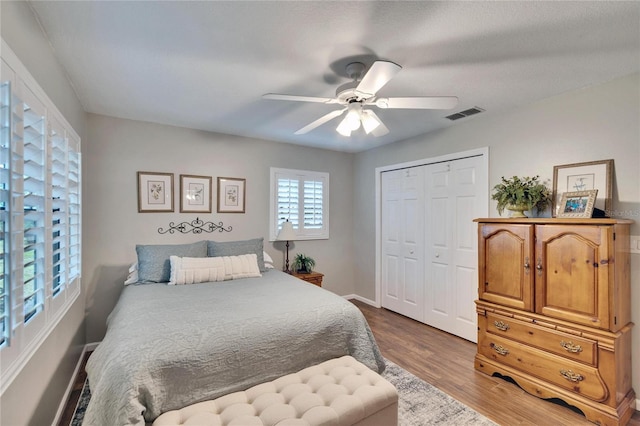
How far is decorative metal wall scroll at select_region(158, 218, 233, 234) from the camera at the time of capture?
3535 mm

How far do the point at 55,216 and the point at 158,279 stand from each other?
123cm

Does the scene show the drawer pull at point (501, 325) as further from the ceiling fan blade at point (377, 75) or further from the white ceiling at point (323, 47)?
the ceiling fan blade at point (377, 75)

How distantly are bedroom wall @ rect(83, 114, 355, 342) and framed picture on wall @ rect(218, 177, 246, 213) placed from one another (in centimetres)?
7

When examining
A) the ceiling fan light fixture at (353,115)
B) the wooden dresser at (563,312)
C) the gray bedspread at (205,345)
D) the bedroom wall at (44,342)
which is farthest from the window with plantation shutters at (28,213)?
the wooden dresser at (563,312)

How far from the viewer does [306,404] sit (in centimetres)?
155

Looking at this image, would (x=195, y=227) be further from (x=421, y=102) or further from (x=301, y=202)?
(x=421, y=102)

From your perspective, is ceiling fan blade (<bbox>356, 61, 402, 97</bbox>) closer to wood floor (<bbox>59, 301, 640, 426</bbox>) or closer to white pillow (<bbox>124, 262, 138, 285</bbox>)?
wood floor (<bbox>59, 301, 640, 426</bbox>)

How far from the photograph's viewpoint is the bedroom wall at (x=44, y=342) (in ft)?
4.35

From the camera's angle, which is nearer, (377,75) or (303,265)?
(377,75)

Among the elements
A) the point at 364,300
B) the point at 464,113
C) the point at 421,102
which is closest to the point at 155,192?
the point at 421,102

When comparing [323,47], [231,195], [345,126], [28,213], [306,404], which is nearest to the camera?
[28,213]

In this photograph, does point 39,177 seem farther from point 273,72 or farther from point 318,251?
point 318,251

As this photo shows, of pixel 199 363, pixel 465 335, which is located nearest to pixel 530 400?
pixel 465 335

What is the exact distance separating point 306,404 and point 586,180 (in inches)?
107
